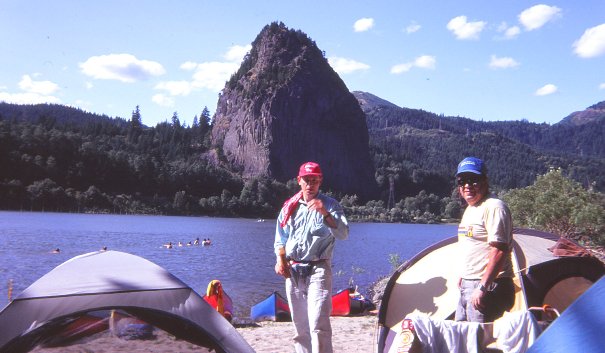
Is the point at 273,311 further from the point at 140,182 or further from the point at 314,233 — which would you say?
the point at 140,182

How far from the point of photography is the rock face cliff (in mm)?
144500

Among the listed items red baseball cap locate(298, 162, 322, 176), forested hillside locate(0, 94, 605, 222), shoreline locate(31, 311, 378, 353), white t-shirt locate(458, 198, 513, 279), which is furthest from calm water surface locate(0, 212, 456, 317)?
forested hillside locate(0, 94, 605, 222)

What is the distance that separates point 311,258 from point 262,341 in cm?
385

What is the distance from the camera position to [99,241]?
43.2 metres

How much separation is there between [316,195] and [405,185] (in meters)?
160

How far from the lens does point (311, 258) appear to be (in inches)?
207

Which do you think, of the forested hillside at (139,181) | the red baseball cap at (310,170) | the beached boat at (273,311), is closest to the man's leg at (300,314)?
the red baseball cap at (310,170)

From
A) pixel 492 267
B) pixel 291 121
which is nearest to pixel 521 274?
pixel 492 267

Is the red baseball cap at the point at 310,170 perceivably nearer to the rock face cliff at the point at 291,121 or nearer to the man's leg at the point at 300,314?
the man's leg at the point at 300,314

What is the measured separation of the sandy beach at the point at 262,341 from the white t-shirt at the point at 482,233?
2495mm

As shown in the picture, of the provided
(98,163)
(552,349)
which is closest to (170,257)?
(552,349)

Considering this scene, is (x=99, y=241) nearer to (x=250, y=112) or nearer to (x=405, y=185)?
(x=250, y=112)

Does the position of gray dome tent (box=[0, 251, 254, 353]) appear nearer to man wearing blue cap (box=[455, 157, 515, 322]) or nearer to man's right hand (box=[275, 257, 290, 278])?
man's right hand (box=[275, 257, 290, 278])

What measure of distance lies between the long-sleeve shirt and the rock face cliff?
129 metres
